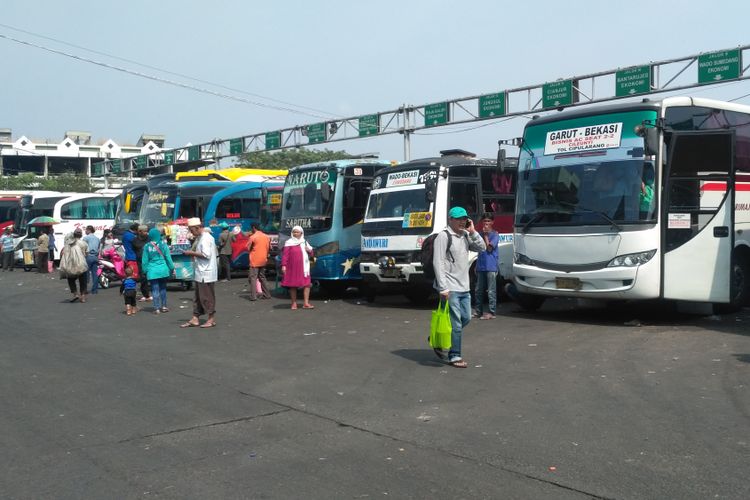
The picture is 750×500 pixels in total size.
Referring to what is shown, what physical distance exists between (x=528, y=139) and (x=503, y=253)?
3136 mm

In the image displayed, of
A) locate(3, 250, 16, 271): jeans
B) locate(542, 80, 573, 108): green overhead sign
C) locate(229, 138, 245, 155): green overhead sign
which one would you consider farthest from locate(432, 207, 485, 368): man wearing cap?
locate(229, 138, 245, 155): green overhead sign

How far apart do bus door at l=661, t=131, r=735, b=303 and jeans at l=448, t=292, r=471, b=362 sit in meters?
4.08

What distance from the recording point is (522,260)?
43.9 feet

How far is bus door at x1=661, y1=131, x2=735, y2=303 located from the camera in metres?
11.8

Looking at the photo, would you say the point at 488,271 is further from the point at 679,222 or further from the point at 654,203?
the point at 679,222

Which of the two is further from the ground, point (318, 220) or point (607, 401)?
point (318, 220)

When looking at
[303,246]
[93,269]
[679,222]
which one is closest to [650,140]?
[679,222]

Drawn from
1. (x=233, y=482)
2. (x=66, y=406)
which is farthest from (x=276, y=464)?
(x=66, y=406)

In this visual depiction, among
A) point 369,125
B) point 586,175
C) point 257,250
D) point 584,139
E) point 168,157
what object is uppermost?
point 168,157

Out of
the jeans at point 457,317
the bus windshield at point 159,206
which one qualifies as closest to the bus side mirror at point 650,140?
the jeans at point 457,317

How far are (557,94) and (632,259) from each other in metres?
17.7

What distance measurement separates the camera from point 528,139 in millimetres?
13477

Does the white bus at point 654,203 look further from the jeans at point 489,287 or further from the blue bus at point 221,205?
the blue bus at point 221,205

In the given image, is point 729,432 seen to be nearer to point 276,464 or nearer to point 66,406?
point 276,464
